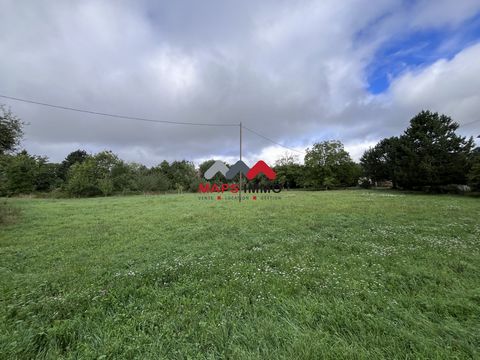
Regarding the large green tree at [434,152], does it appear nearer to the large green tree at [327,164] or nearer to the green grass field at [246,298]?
the large green tree at [327,164]

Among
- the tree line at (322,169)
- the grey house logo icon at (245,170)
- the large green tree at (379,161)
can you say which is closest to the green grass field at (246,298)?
the grey house logo icon at (245,170)

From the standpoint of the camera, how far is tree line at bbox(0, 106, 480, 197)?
2055 cm

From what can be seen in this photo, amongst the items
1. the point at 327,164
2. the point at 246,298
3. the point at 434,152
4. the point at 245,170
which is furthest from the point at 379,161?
the point at 246,298

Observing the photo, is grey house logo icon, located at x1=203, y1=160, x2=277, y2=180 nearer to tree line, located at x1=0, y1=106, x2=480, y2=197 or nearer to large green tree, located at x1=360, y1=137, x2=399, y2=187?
tree line, located at x1=0, y1=106, x2=480, y2=197

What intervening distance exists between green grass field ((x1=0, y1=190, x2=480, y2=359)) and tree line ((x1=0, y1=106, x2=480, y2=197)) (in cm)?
1863

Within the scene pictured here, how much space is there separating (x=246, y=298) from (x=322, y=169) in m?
35.8

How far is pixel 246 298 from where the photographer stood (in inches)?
106

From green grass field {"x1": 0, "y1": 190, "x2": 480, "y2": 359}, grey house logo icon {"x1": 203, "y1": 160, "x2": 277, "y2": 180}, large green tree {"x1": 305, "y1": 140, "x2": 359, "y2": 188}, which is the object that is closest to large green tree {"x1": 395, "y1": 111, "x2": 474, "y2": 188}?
large green tree {"x1": 305, "y1": 140, "x2": 359, "y2": 188}

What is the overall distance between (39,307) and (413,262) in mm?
5775

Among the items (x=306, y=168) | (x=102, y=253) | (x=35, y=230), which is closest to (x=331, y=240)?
(x=102, y=253)

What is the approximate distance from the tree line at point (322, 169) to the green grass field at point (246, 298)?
61.1 feet

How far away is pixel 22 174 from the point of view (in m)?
30.0

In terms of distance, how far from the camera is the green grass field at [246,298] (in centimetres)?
190

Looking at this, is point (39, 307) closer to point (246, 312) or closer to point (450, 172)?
point (246, 312)
